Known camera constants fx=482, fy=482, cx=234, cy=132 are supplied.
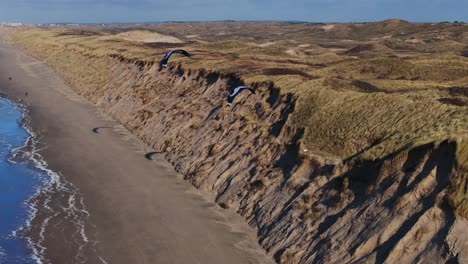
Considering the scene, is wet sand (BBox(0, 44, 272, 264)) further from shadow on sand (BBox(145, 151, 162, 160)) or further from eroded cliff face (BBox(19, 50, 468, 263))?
eroded cliff face (BBox(19, 50, 468, 263))

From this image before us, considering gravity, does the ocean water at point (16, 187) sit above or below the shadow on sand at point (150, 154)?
below

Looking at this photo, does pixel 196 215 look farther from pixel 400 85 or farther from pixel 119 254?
pixel 400 85

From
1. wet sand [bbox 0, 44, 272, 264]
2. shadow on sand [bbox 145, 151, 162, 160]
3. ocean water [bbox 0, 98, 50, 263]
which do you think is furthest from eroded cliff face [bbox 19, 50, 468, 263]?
ocean water [bbox 0, 98, 50, 263]

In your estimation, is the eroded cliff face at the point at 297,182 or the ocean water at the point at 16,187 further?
the ocean water at the point at 16,187

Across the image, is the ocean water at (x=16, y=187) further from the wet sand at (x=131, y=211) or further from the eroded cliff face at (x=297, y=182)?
the eroded cliff face at (x=297, y=182)

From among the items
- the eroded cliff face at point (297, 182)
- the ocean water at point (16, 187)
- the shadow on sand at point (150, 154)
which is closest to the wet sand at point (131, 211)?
the shadow on sand at point (150, 154)

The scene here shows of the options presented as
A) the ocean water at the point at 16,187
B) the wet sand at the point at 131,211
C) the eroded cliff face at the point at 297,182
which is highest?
the eroded cliff face at the point at 297,182

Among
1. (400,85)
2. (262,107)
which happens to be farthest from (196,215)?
(400,85)
